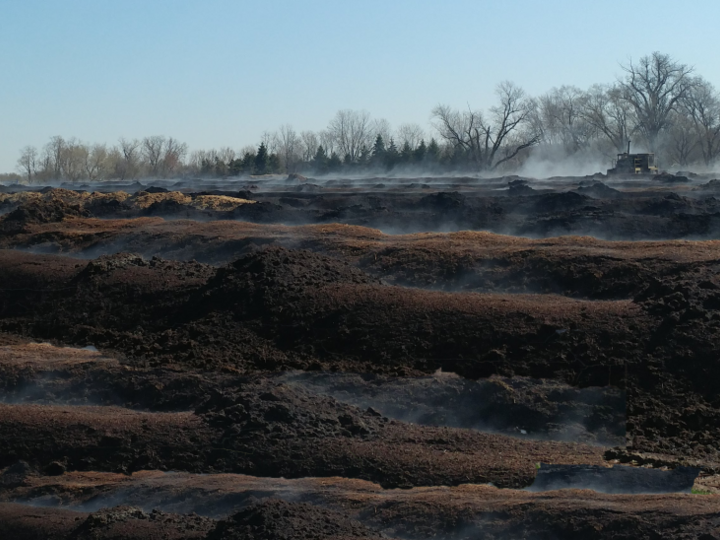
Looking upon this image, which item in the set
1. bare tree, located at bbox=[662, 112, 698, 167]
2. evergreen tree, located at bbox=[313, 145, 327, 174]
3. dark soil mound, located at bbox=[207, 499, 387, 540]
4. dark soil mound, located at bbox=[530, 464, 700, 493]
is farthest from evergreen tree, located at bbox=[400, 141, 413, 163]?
dark soil mound, located at bbox=[207, 499, 387, 540]

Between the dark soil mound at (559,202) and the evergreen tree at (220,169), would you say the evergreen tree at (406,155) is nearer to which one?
the evergreen tree at (220,169)

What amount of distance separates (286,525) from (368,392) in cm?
552

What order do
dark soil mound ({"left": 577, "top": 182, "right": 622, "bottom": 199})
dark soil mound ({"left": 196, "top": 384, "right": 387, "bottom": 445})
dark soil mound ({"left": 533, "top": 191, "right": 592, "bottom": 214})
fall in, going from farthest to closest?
dark soil mound ({"left": 577, "top": 182, "right": 622, "bottom": 199})
dark soil mound ({"left": 533, "top": 191, "right": 592, "bottom": 214})
dark soil mound ({"left": 196, "top": 384, "right": 387, "bottom": 445})

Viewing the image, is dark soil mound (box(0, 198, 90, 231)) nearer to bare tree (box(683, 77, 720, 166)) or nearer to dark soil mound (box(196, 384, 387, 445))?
dark soil mound (box(196, 384, 387, 445))

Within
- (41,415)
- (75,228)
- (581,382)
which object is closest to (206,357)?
(41,415)

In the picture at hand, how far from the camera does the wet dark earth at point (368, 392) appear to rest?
8.57 m

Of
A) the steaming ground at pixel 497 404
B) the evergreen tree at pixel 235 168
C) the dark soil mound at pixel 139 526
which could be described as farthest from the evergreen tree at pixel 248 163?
the dark soil mound at pixel 139 526

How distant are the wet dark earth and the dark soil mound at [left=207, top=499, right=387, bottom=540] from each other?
0.02 meters

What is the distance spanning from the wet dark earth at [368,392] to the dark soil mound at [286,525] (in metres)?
0.02

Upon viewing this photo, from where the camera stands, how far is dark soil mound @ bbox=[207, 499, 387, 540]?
25.3 feet

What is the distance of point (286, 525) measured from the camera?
7.76 m

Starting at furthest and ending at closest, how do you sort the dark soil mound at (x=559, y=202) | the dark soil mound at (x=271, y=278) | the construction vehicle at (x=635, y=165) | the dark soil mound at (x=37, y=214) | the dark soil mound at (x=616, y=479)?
1. the construction vehicle at (x=635, y=165)
2. the dark soil mound at (x=37, y=214)
3. the dark soil mound at (x=559, y=202)
4. the dark soil mound at (x=271, y=278)
5. the dark soil mound at (x=616, y=479)

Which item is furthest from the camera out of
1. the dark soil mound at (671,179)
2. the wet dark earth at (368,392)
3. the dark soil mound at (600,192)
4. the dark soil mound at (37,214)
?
the dark soil mound at (671,179)

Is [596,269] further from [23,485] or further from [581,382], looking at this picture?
[23,485]
